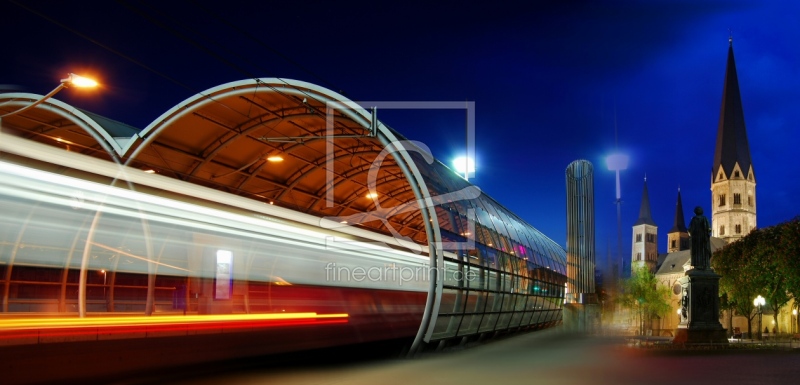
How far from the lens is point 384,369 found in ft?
53.0

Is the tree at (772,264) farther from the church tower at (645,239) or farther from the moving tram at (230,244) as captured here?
the church tower at (645,239)

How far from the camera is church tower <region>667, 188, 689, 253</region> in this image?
582ft

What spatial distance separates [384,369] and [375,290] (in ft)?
20.9

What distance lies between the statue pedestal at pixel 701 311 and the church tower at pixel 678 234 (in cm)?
15576

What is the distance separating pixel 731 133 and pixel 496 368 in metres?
141

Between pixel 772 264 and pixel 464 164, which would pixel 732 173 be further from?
pixel 464 164

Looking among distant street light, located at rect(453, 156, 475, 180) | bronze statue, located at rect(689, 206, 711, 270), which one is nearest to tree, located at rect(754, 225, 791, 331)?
bronze statue, located at rect(689, 206, 711, 270)

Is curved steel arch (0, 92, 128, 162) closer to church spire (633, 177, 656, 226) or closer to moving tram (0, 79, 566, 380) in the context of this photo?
moving tram (0, 79, 566, 380)

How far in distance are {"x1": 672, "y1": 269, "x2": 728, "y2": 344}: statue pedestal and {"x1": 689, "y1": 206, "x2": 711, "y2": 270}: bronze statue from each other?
1.63 feet

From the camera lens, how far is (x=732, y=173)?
477 feet

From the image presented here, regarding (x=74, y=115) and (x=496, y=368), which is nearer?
(x=496, y=368)

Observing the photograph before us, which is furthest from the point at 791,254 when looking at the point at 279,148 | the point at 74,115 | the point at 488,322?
the point at 74,115

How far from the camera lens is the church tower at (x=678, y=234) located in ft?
582

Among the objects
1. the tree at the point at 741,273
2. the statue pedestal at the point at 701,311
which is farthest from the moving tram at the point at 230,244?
the tree at the point at 741,273
